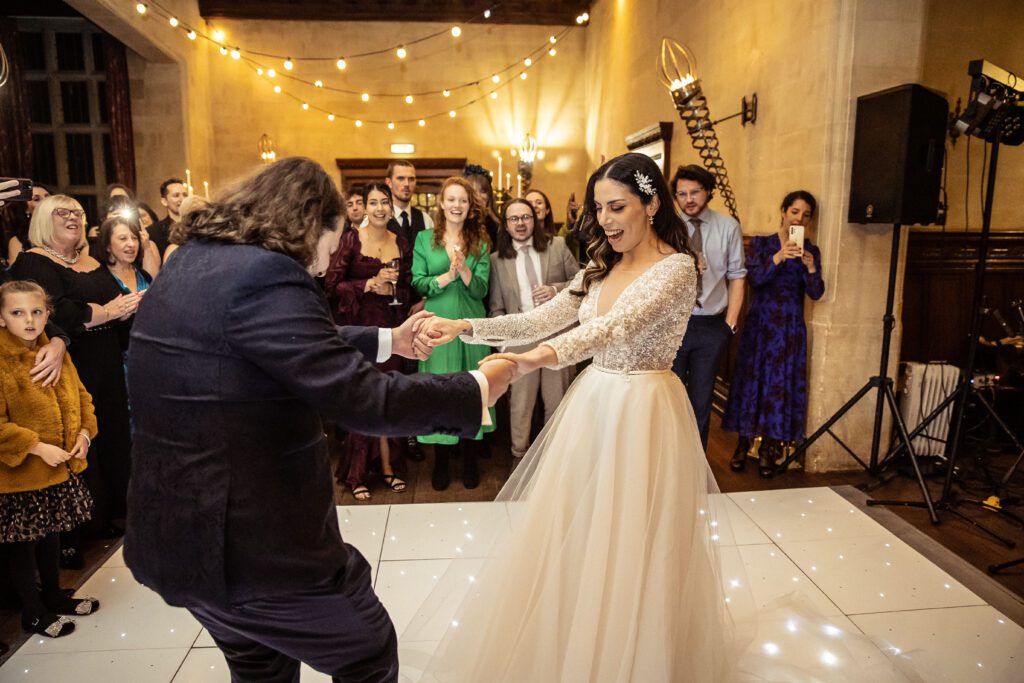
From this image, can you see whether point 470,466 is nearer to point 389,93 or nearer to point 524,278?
point 524,278

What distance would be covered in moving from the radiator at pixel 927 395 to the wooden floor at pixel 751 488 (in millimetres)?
315

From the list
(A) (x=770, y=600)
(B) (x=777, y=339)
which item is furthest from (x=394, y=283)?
(A) (x=770, y=600)

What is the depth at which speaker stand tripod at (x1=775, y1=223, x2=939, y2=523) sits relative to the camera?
3531mm

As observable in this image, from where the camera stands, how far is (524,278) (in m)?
3.97

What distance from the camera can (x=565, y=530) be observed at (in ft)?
6.42

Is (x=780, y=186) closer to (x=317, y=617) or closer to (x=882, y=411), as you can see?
(x=882, y=411)

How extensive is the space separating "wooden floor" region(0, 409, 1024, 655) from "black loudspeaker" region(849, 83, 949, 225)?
4.83 ft

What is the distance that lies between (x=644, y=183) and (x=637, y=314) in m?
0.41

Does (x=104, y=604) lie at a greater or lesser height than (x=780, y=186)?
lesser

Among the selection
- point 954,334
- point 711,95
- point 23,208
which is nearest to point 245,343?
point 23,208

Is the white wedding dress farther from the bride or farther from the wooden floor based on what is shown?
the wooden floor

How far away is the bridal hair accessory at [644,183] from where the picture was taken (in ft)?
6.83

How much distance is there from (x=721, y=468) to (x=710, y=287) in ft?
3.78

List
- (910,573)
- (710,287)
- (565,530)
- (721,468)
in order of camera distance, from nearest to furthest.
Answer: (565,530)
(910,573)
(710,287)
(721,468)
